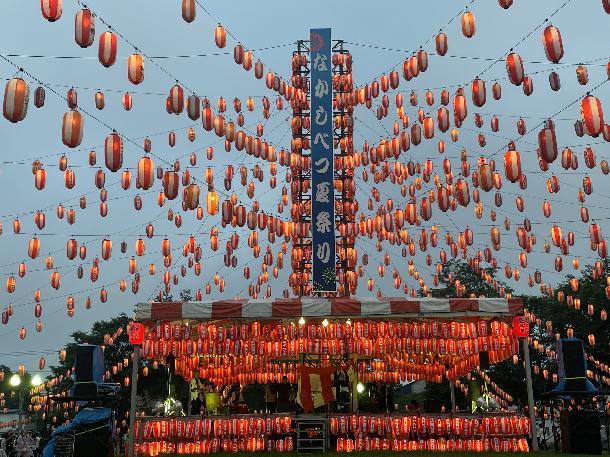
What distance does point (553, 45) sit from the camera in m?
11.7

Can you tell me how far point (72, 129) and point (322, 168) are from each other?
51.6ft

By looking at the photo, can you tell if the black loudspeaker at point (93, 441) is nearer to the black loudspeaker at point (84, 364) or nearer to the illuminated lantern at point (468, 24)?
the black loudspeaker at point (84, 364)

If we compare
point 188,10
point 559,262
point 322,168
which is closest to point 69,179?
point 188,10

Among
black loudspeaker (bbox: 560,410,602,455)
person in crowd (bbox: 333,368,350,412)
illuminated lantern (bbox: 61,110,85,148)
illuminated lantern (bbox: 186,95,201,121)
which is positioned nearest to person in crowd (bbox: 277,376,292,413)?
person in crowd (bbox: 333,368,350,412)

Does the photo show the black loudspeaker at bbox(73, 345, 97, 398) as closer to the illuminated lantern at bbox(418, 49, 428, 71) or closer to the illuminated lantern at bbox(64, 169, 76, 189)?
the illuminated lantern at bbox(64, 169, 76, 189)

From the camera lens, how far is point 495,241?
71.8 feet

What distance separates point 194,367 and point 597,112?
16.1 m

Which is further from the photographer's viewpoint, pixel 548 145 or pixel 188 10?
pixel 188 10

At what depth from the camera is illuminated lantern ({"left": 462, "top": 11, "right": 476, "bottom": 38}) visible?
14.8m

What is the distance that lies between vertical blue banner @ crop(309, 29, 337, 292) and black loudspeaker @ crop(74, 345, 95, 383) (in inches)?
528

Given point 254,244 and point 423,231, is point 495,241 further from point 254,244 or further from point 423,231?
point 254,244

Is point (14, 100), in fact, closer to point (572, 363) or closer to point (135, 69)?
point (135, 69)

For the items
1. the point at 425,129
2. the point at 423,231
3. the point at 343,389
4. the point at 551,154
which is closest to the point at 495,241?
the point at 423,231

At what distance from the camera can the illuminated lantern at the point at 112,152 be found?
13.2 m
